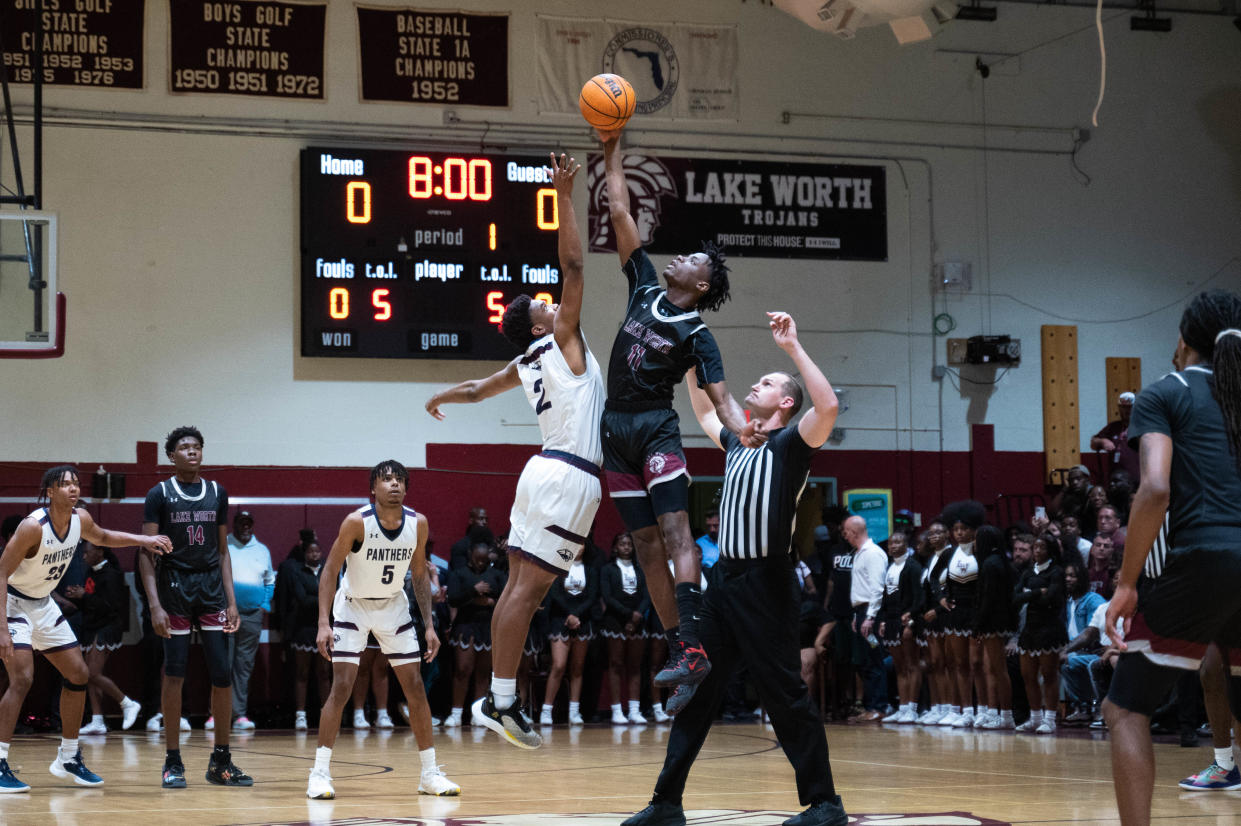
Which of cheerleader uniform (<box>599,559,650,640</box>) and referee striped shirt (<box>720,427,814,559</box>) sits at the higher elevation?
referee striped shirt (<box>720,427,814,559</box>)

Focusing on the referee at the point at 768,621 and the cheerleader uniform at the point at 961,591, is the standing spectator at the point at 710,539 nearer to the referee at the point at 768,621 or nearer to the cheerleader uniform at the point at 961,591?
the cheerleader uniform at the point at 961,591

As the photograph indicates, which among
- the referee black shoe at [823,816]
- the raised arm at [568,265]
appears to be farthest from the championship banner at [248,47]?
the referee black shoe at [823,816]

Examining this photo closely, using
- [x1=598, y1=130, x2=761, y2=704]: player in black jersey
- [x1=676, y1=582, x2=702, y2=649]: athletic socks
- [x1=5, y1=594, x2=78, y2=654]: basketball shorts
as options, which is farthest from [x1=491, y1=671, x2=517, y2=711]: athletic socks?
[x1=5, y1=594, x2=78, y2=654]: basketball shorts

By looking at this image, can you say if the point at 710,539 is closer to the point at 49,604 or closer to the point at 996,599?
the point at 996,599

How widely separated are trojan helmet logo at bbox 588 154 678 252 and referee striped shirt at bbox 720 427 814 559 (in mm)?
11056

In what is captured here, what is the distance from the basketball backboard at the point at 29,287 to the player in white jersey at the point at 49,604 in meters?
1.22

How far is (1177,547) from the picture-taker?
Answer: 175 inches

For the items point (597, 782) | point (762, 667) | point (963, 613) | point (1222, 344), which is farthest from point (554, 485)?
point (963, 613)

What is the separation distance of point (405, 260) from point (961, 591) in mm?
6592

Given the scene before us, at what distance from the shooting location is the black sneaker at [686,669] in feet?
18.4

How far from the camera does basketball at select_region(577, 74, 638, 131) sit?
644 cm

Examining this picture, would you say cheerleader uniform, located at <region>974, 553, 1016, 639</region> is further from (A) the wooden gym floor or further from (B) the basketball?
(B) the basketball

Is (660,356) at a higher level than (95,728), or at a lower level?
higher

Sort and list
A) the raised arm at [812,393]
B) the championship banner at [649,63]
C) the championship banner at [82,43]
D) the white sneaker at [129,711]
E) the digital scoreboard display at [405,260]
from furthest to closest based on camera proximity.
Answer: the championship banner at [649,63]
the championship banner at [82,43]
the digital scoreboard display at [405,260]
the white sneaker at [129,711]
the raised arm at [812,393]
